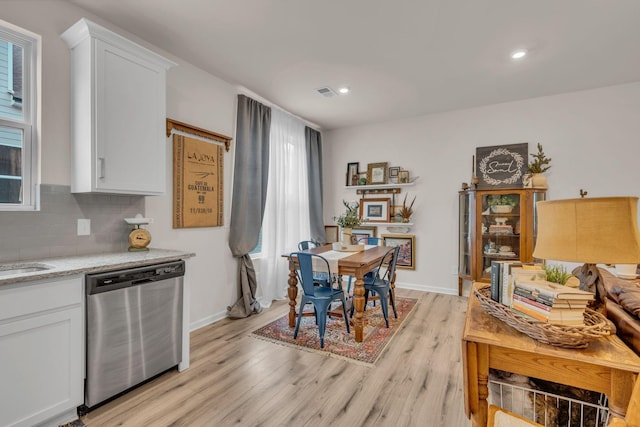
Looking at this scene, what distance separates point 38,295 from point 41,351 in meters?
0.31

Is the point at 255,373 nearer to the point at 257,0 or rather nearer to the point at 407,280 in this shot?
the point at 257,0

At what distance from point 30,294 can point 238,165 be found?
2.28 metres

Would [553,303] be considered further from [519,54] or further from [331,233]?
[331,233]

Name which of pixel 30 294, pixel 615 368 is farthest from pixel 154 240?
pixel 615 368

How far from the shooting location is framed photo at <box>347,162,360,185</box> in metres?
5.17

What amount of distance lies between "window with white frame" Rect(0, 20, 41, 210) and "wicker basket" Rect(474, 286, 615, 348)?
2.88 meters

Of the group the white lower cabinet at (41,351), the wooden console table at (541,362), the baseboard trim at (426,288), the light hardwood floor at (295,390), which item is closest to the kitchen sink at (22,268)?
the white lower cabinet at (41,351)

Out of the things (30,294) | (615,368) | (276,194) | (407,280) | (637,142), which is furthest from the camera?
(407,280)

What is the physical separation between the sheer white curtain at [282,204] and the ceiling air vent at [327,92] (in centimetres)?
79

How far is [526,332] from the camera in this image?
113cm

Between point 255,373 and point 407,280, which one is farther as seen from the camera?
point 407,280

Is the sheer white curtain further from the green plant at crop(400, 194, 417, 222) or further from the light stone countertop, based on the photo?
the light stone countertop

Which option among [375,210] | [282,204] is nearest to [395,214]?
[375,210]

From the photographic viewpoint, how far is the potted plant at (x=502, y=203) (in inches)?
151
